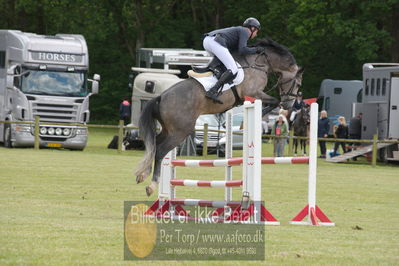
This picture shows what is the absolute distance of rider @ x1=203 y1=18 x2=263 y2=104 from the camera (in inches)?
481

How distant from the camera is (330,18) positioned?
136 feet

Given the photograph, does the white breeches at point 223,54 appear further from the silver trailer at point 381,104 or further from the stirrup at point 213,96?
the silver trailer at point 381,104

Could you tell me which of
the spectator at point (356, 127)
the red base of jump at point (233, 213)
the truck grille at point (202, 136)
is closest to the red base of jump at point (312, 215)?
the red base of jump at point (233, 213)

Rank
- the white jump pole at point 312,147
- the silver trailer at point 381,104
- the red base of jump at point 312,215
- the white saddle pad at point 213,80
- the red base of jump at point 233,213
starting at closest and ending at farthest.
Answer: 1. the red base of jump at point 233,213
2. the white jump pole at point 312,147
3. the red base of jump at point 312,215
4. the white saddle pad at point 213,80
5. the silver trailer at point 381,104

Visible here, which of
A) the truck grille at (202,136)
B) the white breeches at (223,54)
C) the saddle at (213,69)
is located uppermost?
the white breeches at (223,54)

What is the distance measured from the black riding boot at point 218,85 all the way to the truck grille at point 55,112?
17.7m

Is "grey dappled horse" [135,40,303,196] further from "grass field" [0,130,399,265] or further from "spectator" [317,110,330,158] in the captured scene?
"spectator" [317,110,330,158]

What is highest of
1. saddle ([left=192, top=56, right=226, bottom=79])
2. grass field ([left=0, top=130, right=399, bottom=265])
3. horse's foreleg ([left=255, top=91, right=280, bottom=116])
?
saddle ([left=192, top=56, right=226, bottom=79])

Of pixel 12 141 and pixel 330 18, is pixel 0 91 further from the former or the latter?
pixel 330 18

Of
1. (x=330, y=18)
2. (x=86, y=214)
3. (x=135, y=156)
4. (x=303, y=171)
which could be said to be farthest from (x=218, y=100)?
(x=330, y=18)


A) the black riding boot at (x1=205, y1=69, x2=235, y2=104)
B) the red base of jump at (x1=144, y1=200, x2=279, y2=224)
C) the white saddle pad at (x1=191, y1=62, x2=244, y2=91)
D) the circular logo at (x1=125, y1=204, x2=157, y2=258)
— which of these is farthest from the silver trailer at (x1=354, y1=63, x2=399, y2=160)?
the circular logo at (x1=125, y1=204, x2=157, y2=258)

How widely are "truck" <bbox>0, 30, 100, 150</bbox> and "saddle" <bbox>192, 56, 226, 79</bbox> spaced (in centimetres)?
1672

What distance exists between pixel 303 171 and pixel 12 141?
9465mm

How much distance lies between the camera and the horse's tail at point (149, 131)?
37.6 feet
